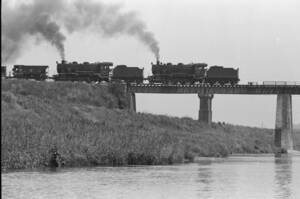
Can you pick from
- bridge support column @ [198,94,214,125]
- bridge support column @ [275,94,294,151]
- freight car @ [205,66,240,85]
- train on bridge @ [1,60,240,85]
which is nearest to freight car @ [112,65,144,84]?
train on bridge @ [1,60,240,85]

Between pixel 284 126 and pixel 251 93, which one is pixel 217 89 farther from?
pixel 284 126

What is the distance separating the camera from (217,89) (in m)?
84.6

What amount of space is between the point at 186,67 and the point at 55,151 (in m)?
55.3

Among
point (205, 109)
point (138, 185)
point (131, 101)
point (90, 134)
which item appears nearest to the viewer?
point (138, 185)

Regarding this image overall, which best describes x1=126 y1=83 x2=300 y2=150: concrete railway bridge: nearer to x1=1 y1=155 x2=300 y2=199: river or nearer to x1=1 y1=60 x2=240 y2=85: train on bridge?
x1=1 y1=60 x2=240 y2=85: train on bridge

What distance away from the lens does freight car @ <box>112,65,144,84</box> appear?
87.9 meters

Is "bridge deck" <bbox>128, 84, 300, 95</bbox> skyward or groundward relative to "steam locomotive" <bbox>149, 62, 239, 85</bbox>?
groundward

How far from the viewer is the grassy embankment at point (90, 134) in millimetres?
30877

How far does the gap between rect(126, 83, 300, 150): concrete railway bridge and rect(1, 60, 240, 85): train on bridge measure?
5.26 ft

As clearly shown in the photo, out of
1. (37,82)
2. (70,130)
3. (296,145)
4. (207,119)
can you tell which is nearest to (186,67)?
(207,119)

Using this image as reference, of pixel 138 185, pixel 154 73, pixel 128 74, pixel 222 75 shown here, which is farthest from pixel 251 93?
pixel 138 185

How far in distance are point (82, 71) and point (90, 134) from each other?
4938 cm

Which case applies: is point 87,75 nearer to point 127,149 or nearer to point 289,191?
point 127,149

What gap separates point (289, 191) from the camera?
21984 mm
